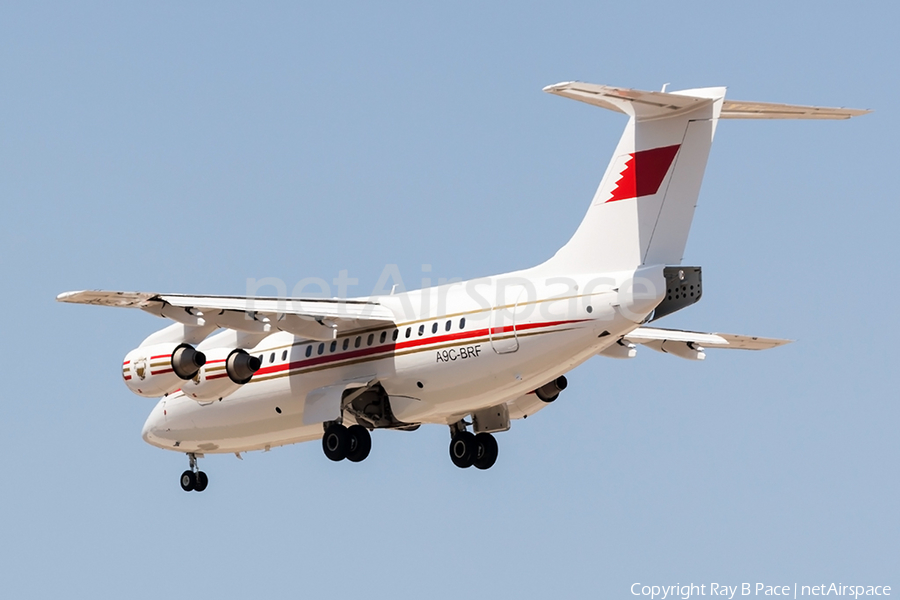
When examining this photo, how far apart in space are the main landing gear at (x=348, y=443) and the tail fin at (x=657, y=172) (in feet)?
11.0

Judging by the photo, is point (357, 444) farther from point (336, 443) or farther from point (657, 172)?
point (657, 172)

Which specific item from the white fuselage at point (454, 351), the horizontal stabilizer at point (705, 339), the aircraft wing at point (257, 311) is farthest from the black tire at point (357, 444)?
the horizontal stabilizer at point (705, 339)

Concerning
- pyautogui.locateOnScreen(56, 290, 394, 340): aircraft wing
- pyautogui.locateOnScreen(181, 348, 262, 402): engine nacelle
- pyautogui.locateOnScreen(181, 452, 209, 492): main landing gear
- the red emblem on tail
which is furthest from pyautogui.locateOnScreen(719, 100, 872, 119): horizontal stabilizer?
pyautogui.locateOnScreen(181, 452, 209, 492): main landing gear

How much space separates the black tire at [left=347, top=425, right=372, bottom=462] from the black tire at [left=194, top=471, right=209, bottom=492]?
4.45 metres

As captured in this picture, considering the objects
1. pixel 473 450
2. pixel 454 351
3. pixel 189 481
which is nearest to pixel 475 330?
pixel 454 351

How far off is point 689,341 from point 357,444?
14.8 feet

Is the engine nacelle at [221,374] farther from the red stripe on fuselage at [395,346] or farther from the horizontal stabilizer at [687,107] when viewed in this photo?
the horizontal stabilizer at [687,107]

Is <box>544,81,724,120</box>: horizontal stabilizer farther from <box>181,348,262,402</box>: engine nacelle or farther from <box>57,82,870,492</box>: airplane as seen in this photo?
<box>181,348,262,402</box>: engine nacelle

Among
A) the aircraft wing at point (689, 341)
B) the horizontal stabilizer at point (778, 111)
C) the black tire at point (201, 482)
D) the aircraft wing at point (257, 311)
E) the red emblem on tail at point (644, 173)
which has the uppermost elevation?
the horizontal stabilizer at point (778, 111)

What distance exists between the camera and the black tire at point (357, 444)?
17.5m

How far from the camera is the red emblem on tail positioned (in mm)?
15586

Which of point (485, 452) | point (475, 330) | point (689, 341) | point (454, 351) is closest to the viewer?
point (475, 330)

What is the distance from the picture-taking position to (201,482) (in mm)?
21266

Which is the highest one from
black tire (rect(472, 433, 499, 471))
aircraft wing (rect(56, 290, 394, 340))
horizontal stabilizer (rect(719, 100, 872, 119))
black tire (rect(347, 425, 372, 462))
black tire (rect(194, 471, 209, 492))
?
horizontal stabilizer (rect(719, 100, 872, 119))
